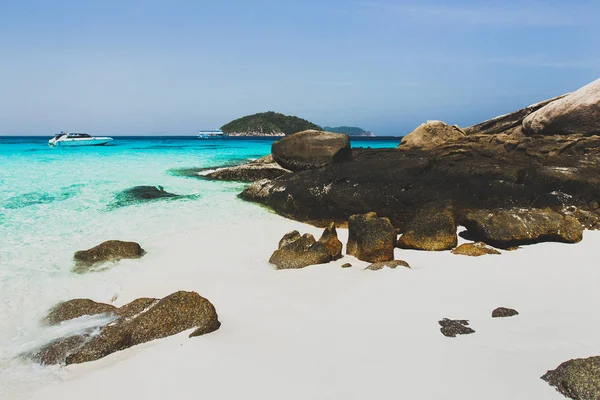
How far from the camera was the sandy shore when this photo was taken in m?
3.20

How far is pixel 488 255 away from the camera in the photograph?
6508 mm

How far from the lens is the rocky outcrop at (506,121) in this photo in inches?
626

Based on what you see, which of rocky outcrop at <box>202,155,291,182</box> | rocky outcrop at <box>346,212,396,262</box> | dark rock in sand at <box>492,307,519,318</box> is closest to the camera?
dark rock in sand at <box>492,307,519,318</box>

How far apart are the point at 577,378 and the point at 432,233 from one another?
427 centimetres

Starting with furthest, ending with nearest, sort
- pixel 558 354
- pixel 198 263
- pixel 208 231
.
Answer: pixel 208 231, pixel 198 263, pixel 558 354

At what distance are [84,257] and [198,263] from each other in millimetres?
2172

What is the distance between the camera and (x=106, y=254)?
23.6 ft

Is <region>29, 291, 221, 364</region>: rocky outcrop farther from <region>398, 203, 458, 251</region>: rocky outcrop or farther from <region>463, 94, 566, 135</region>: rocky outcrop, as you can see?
<region>463, 94, 566, 135</region>: rocky outcrop

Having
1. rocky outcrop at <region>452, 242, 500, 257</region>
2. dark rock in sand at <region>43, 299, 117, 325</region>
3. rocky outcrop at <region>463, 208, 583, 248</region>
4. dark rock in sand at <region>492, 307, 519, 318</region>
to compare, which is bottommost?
dark rock in sand at <region>43, 299, 117, 325</region>

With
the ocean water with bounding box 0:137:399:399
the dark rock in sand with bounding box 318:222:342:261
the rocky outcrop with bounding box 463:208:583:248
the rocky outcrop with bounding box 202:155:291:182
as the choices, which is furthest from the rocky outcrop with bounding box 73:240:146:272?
the rocky outcrop with bounding box 202:155:291:182

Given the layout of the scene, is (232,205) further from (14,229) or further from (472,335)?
(472,335)

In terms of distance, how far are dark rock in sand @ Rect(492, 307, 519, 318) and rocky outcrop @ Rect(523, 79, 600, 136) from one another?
1081 centimetres

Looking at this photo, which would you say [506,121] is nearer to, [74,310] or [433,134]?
[433,134]

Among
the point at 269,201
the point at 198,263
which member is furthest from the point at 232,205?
the point at 198,263
